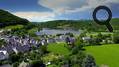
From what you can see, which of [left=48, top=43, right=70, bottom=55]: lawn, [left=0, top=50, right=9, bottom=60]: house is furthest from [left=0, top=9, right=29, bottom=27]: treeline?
[left=0, top=50, right=9, bottom=60]: house

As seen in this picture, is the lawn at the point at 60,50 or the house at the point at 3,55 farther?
the lawn at the point at 60,50

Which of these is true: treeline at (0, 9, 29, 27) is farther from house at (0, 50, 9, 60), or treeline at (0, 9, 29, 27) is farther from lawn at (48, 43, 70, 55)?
house at (0, 50, 9, 60)

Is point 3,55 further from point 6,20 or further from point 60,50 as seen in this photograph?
point 6,20

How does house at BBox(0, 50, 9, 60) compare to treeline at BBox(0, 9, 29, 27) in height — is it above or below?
below

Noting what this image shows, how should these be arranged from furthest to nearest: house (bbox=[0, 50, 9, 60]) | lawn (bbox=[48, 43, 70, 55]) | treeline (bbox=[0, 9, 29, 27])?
treeline (bbox=[0, 9, 29, 27]) < lawn (bbox=[48, 43, 70, 55]) < house (bbox=[0, 50, 9, 60])

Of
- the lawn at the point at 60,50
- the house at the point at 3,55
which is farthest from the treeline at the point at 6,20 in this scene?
the house at the point at 3,55

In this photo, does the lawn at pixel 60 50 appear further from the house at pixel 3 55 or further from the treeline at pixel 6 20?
the treeline at pixel 6 20

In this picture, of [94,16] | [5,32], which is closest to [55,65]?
[94,16]

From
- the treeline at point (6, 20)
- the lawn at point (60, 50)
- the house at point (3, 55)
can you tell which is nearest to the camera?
the house at point (3, 55)

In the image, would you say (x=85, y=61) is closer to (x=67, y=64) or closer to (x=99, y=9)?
(x=67, y=64)

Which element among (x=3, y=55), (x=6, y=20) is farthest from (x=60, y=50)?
(x=6, y=20)

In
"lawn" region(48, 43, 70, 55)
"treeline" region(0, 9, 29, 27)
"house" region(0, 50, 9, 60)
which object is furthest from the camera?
"treeline" region(0, 9, 29, 27)
